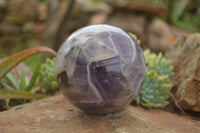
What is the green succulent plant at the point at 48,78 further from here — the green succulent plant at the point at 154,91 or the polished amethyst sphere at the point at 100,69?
the green succulent plant at the point at 154,91

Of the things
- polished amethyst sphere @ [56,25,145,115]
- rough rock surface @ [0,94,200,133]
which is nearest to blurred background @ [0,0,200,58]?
rough rock surface @ [0,94,200,133]

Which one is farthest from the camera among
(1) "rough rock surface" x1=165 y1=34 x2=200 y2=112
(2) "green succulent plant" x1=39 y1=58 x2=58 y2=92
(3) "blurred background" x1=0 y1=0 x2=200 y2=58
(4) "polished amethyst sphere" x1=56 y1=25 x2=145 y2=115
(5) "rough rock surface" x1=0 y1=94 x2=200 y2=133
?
(3) "blurred background" x1=0 y1=0 x2=200 y2=58

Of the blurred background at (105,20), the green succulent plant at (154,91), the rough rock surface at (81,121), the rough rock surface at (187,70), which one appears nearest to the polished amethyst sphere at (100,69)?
the rough rock surface at (81,121)

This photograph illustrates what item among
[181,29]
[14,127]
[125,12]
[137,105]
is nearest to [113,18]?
[125,12]

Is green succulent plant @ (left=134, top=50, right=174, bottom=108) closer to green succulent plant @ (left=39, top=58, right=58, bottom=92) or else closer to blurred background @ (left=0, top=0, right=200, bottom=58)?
green succulent plant @ (left=39, top=58, right=58, bottom=92)

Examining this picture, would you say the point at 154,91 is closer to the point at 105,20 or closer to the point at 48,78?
the point at 48,78

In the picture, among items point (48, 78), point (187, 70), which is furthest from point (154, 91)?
point (48, 78)

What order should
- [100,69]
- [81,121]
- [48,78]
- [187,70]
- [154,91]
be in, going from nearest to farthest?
[100,69] < [81,121] < [154,91] < [187,70] < [48,78]

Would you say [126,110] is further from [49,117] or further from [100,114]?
[49,117]
